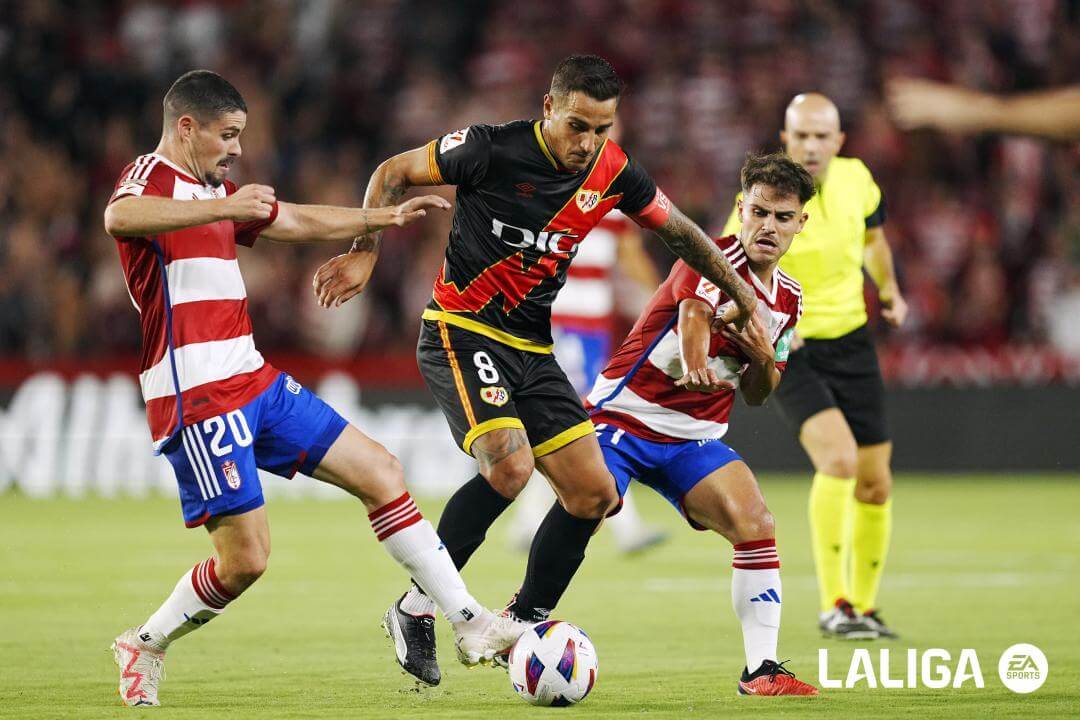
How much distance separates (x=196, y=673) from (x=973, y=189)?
13122mm

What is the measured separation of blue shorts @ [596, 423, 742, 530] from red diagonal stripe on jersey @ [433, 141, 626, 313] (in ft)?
2.04

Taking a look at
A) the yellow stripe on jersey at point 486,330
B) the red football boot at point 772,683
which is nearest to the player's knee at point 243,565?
the yellow stripe on jersey at point 486,330

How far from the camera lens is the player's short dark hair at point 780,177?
6.16 metres

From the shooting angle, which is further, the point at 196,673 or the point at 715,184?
the point at 715,184

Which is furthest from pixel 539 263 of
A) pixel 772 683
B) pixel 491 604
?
pixel 491 604

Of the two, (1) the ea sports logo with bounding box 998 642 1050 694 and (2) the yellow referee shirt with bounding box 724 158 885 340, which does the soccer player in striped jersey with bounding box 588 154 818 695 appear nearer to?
(1) the ea sports logo with bounding box 998 642 1050 694

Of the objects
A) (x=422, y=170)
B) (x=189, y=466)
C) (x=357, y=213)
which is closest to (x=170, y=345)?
(x=189, y=466)

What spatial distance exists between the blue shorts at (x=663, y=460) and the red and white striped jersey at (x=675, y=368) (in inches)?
1.5

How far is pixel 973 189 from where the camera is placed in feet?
57.8

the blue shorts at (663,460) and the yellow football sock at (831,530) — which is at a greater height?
the blue shorts at (663,460)

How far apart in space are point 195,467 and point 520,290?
1440 mm

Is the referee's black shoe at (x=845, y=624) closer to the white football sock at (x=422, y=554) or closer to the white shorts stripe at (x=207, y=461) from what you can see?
the white football sock at (x=422, y=554)

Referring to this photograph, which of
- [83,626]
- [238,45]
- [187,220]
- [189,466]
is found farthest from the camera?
[238,45]

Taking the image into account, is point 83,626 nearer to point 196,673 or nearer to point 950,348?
point 196,673
